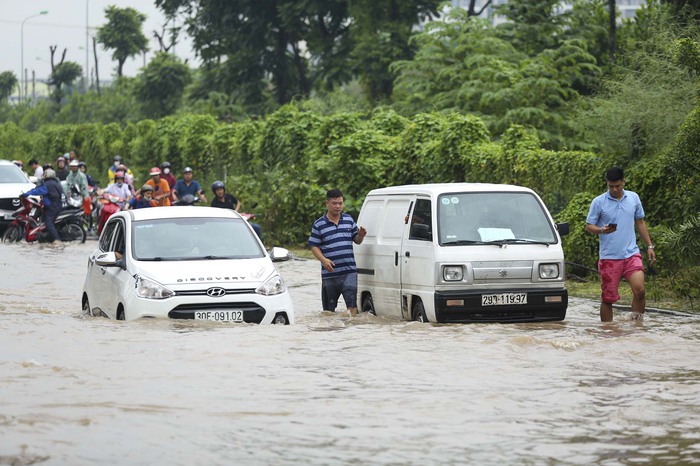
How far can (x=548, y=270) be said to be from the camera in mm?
14484

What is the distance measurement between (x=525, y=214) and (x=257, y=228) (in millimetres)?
10152

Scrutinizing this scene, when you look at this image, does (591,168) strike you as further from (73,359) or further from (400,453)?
(400,453)

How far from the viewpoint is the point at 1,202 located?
33969 mm

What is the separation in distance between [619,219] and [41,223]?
1989 cm

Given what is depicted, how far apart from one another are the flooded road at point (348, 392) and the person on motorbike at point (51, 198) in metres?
15.1

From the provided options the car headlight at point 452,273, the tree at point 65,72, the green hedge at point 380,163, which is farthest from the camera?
the tree at point 65,72

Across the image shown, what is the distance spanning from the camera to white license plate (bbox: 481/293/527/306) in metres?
14.2

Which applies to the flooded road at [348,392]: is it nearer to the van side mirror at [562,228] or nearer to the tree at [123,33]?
the van side mirror at [562,228]

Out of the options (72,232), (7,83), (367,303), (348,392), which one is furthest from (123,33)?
(348,392)

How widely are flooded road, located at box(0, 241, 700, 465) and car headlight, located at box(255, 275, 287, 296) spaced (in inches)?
16.4

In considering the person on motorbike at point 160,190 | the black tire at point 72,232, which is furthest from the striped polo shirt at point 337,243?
the black tire at point 72,232

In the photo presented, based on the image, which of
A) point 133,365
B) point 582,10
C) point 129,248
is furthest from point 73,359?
point 582,10

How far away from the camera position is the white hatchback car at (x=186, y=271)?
531 inches

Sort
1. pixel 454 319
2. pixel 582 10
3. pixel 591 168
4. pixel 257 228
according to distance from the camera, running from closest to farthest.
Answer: pixel 454 319, pixel 591 168, pixel 257 228, pixel 582 10
